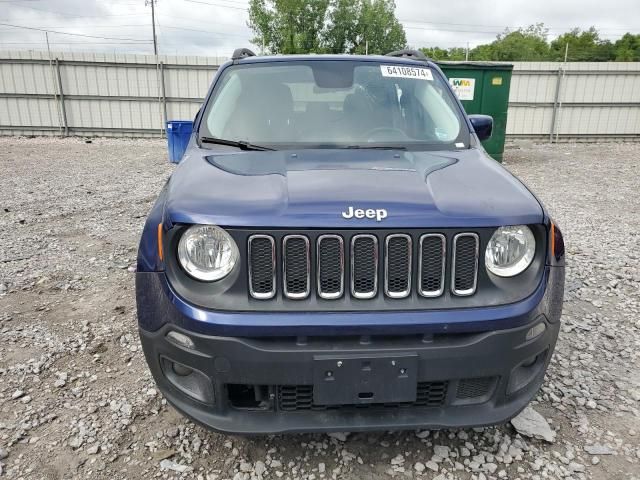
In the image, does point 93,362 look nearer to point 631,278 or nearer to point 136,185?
point 631,278

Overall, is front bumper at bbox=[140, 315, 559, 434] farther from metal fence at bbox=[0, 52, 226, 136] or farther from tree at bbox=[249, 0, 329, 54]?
tree at bbox=[249, 0, 329, 54]

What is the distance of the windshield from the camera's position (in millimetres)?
2975

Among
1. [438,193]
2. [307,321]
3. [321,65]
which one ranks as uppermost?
[321,65]

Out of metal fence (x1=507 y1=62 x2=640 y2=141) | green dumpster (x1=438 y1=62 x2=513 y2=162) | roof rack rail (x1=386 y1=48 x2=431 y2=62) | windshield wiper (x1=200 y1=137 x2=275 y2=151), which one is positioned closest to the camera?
windshield wiper (x1=200 y1=137 x2=275 y2=151)

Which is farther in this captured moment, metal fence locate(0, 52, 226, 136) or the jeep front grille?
metal fence locate(0, 52, 226, 136)

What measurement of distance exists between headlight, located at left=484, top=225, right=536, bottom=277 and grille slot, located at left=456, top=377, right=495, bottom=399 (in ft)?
1.41

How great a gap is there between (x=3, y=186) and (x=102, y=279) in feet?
19.3

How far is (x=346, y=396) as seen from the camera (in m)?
1.92

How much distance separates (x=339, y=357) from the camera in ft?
6.15

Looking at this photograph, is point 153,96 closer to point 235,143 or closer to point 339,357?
point 235,143

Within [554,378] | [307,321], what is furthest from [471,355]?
[554,378]

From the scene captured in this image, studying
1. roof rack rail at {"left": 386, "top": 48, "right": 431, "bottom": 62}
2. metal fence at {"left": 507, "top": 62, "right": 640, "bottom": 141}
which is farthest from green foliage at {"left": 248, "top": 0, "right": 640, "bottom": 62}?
roof rack rail at {"left": 386, "top": 48, "right": 431, "bottom": 62}

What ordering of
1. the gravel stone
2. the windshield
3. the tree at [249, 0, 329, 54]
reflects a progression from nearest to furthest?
the gravel stone < the windshield < the tree at [249, 0, 329, 54]

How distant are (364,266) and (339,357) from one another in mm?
351
